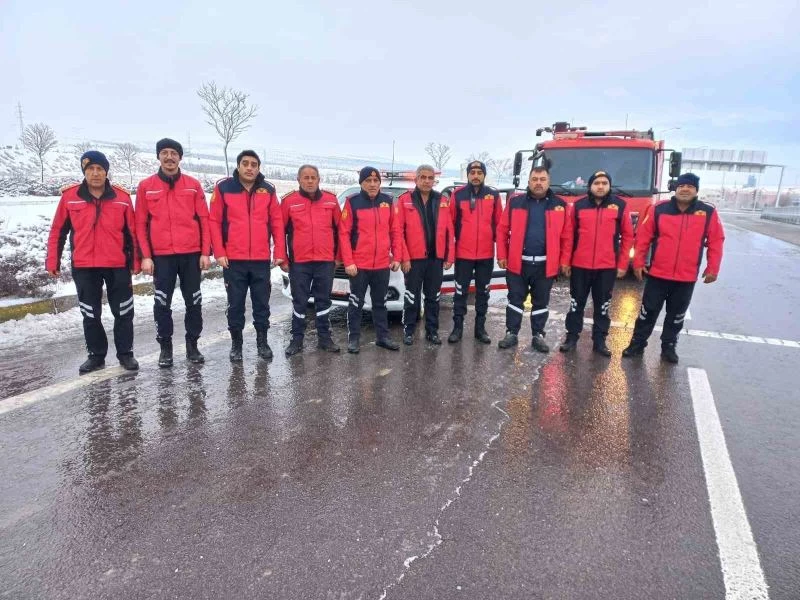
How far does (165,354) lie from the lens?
14.6ft

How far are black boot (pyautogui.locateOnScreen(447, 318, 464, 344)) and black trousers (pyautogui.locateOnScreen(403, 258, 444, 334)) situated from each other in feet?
0.61

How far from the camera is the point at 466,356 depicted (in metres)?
4.91

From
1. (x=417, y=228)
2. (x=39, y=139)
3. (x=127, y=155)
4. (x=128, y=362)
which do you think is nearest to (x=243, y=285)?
(x=128, y=362)

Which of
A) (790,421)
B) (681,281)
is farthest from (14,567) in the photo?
(681,281)

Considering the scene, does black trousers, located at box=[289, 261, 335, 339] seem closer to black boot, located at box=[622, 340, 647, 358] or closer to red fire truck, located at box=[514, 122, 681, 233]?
black boot, located at box=[622, 340, 647, 358]

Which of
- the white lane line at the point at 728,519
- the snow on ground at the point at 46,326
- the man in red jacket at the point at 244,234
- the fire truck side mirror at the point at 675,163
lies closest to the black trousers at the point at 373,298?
the man in red jacket at the point at 244,234

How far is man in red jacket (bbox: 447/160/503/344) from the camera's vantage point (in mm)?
5168

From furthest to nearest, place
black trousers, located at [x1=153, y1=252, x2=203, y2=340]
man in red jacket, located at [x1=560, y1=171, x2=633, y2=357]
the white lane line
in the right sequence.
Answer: man in red jacket, located at [x1=560, y1=171, x2=633, y2=357] → black trousers, located at [x1=153, y1=252, x2=203, y2=340] → the white lane line

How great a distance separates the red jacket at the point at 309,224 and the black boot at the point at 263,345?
80cm

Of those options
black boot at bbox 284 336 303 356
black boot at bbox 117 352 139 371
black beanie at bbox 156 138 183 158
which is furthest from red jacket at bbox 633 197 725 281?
black boot at bbox 117 352 139 371

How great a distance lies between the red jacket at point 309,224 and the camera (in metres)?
4.79

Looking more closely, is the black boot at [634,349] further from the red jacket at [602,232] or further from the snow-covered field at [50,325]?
the snow-covered field at [50,325]

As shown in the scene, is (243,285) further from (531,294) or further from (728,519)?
(728,519)

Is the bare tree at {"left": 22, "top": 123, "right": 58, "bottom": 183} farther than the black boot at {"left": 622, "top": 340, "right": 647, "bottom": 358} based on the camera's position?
Yes
